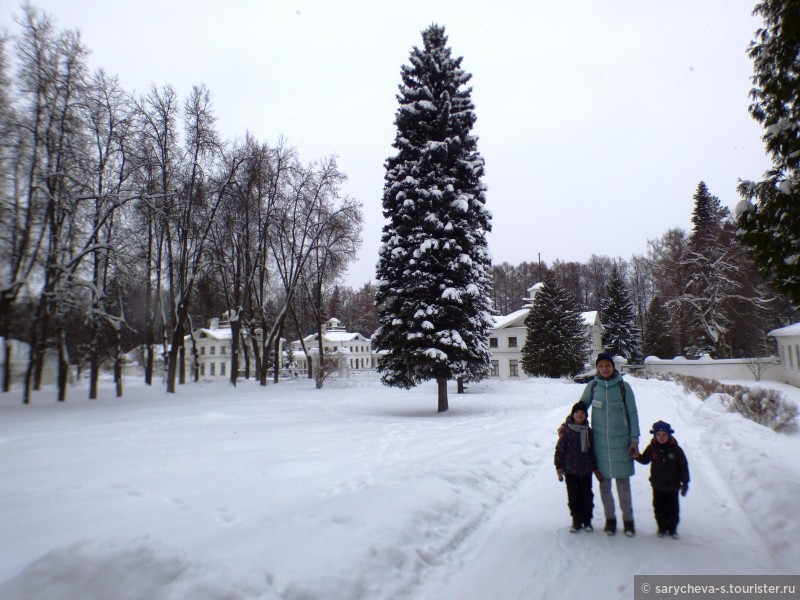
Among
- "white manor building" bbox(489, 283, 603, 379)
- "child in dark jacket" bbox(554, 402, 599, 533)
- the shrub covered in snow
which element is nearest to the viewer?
"child in dark jacket" bbox(554, 402, 599, 533)

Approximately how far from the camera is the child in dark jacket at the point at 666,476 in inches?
202

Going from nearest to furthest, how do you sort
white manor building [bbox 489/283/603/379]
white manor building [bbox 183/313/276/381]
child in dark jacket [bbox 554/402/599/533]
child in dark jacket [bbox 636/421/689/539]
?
child in dark jacket [bbox 636/421/689/539] < child in dark jacket [bbox 554/402/599/533] < white manor building [bbox 489/283/603/379] < white manor building [bbox 183/313/276/381]

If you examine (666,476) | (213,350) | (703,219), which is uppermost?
(703,219)

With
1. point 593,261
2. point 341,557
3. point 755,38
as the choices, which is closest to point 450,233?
point 755,38

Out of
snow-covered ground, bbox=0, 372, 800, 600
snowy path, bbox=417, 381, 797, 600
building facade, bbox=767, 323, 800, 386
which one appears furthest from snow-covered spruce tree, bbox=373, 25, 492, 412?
building facade, bbox=767, 323, 800, 386

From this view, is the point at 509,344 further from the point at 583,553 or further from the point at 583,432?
the point at 583,553

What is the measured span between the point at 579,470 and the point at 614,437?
0.52 m

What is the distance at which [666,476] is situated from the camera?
5172mm

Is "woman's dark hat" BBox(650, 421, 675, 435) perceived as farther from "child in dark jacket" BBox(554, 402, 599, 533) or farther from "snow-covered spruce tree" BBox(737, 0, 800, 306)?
"snow-covered spruce tree" BBox(737, 0, 800, 306)

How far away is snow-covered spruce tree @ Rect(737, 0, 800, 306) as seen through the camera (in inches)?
242

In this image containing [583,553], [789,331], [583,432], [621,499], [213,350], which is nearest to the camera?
[583,553]

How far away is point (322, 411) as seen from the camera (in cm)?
1862

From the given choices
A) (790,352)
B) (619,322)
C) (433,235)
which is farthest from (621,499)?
(619,322)

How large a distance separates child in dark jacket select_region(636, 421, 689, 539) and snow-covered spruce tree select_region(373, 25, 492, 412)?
1153 centimetres
